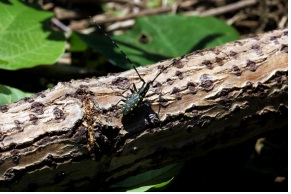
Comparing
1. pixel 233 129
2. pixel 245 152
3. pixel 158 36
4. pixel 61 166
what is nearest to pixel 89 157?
pixel 61 166

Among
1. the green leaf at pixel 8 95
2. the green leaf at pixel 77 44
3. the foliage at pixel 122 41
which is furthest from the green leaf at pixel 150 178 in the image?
the green leaf at pixel 77 44

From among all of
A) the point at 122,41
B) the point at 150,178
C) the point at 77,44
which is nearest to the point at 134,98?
the point at 150,178

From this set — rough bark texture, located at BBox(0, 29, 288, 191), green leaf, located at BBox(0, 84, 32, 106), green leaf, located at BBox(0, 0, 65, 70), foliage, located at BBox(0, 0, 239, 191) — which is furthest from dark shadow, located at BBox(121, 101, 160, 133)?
green leaf, located at BBox(0, 0, 65, 70)

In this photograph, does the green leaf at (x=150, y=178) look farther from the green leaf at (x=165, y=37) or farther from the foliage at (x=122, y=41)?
the green leaf at (x=165, y=37)

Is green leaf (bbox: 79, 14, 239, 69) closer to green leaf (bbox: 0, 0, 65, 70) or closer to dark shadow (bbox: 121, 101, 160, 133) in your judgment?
green leaf (bbox: 0, 0, 65, 70)

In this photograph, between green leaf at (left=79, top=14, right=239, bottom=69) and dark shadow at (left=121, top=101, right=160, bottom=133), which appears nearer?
dark shadow at (left=121, top=101, right=160, bottom=133)

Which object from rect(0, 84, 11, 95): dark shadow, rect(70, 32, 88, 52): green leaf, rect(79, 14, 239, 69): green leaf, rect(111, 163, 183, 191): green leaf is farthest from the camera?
rect(70, 32, 88, 52): green leaf

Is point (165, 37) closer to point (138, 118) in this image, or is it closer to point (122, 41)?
point (122, 41)

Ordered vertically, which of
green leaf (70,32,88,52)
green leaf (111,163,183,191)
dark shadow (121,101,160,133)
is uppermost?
green leaf (70,32,88,52)
